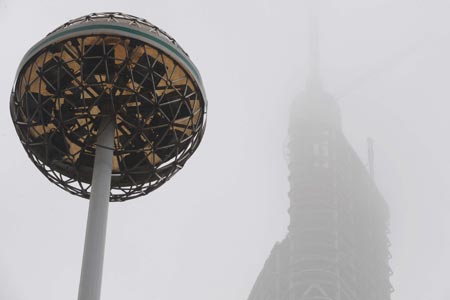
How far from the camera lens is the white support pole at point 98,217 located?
3612 cm

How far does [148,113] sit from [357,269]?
159m

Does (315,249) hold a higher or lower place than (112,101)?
higher

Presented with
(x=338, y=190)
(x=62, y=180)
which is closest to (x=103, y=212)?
(x=62, y=180)

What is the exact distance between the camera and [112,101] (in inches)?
1597

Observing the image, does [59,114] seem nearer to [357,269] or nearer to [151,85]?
[151,85]

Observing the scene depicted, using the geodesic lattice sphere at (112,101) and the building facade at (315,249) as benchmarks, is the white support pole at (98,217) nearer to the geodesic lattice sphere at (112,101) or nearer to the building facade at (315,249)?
the geodesic lattice sphere at (112,101)

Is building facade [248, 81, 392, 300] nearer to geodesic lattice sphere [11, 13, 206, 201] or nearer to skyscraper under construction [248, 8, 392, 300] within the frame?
skyscraper under construction [248, 8, 392, 300]

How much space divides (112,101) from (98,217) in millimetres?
5440

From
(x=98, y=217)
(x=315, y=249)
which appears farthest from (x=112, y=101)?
(x=315, y=249)

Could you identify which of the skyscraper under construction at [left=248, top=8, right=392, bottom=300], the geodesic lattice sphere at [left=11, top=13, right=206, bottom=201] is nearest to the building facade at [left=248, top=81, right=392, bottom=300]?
the skyscraper under construction at [left=248, top=8, right=392, bottom=300]

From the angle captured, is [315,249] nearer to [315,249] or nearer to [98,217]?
[315,249]

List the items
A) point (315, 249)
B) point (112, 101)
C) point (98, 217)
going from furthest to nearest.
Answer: point (315, 249) → point (112, 101) → point (98, 217)

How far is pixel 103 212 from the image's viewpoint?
3859 cm

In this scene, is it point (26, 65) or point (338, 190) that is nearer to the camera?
point (26, 65)
